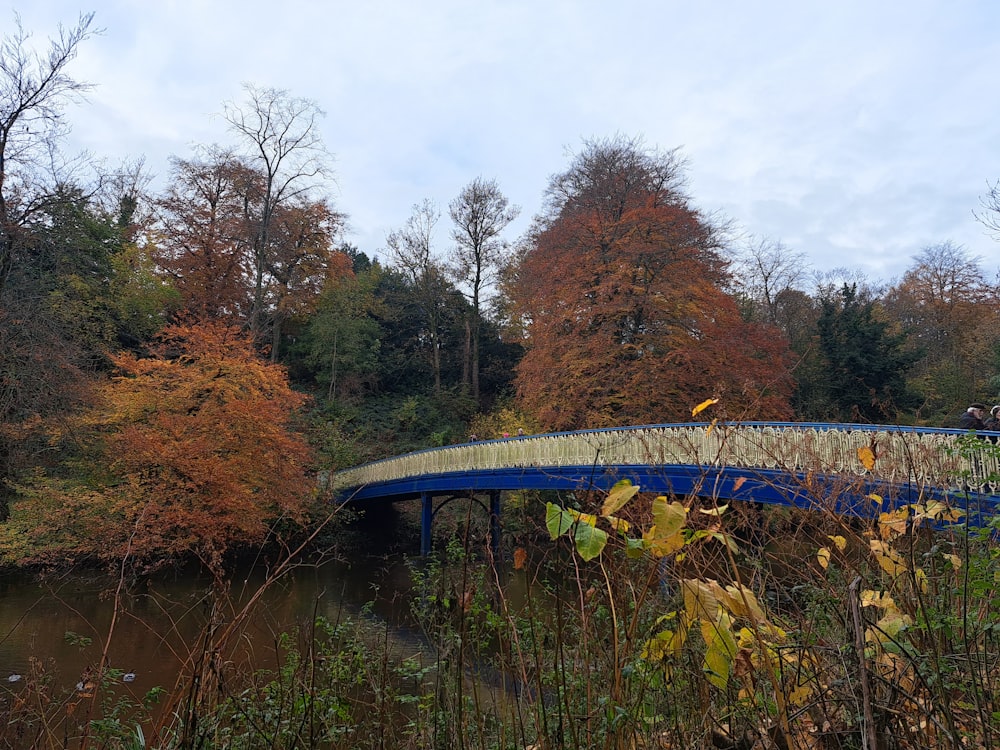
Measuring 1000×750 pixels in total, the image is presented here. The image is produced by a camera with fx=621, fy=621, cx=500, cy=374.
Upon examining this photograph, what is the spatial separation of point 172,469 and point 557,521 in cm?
1393

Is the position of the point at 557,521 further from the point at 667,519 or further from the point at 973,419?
the point at 973,419

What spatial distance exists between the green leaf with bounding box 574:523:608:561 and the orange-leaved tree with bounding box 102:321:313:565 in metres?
12.3

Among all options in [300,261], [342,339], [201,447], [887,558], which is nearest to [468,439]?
[342,339]

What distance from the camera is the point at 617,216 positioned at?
19.3m

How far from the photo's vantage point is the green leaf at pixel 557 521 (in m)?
1.19

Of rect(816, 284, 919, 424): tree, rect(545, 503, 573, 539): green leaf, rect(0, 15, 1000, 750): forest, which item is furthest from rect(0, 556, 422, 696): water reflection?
rect(816, 284, 919, 424): tree

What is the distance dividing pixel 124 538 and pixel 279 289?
50.9 feet

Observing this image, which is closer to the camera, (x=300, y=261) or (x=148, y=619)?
(x=148, y=619)

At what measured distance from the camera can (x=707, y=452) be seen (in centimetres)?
972

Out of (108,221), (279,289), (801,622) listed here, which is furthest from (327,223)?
(801,622)

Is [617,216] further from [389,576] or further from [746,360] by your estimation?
[389,576]

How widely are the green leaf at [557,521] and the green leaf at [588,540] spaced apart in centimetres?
3

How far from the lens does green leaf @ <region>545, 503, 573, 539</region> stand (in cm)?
119

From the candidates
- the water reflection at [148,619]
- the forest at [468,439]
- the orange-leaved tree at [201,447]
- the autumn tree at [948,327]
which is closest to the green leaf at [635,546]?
the forest at [468,439]
